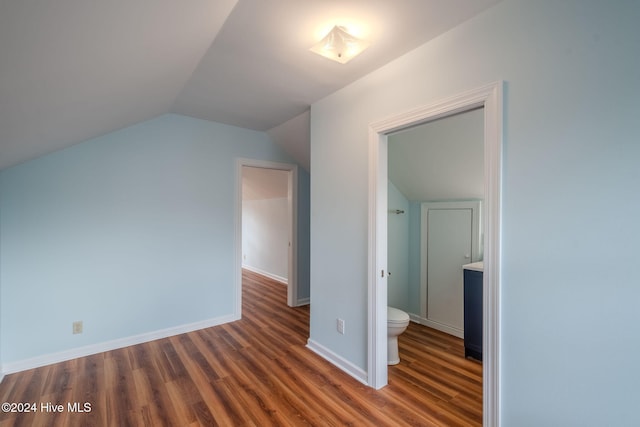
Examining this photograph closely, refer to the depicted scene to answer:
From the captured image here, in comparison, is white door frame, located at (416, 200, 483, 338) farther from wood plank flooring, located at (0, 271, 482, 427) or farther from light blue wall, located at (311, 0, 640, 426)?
light blue wall, located at (311, 0, 640, 426)

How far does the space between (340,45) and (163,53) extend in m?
1.03

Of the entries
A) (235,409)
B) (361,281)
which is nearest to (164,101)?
(361,281)

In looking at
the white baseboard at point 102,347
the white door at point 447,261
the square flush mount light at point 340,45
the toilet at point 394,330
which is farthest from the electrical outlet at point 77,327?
the white door at point 447,261

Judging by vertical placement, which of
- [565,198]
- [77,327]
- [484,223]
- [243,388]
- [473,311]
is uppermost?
[565,198]

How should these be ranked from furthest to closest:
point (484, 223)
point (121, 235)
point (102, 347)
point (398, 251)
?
1. point (398, 251)
2. point (121, 235)
3. point (102, 347)
4. point (484, 223)

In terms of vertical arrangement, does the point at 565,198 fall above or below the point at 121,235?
above

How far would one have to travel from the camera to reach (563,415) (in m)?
1.26

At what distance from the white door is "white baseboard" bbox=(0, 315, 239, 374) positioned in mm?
2445

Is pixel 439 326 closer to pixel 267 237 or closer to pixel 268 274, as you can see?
pixel 268 274

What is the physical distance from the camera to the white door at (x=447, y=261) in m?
2.98

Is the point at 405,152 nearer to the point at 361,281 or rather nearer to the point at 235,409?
the point at 361,281

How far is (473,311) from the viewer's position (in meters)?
2.55

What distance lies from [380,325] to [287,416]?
853 millimetres

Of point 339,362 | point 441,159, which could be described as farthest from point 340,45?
point 339,362
